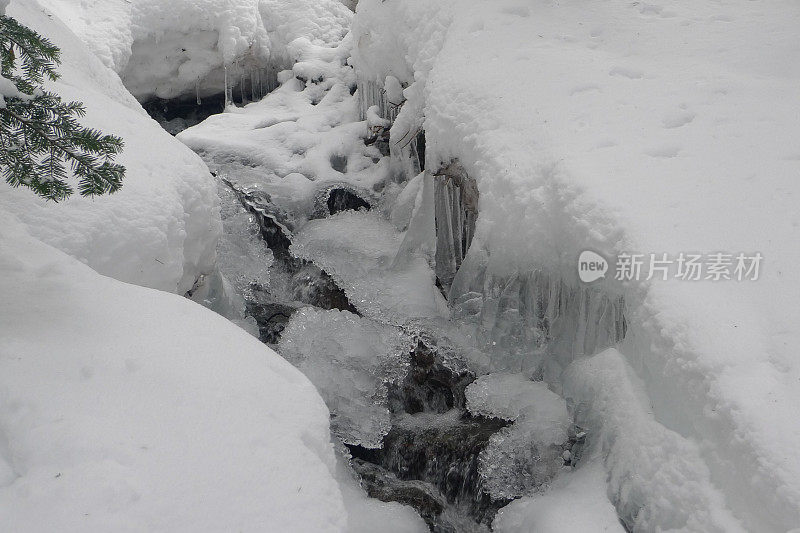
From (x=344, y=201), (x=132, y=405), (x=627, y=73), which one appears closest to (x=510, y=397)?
(x=627, y=73)

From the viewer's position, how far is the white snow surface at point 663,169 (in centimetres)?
265

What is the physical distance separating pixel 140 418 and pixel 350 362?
2.60m

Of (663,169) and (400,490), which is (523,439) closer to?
(400,490)

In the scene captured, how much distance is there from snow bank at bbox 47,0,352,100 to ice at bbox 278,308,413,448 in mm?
5395

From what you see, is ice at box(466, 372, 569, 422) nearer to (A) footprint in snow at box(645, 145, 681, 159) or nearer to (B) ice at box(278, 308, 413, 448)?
(B) ice at box(278, 308, 413, 448)

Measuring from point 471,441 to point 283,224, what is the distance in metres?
3.40

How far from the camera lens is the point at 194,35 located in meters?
9.57

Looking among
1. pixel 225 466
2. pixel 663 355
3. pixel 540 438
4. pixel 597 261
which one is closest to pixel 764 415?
pixel 663 355

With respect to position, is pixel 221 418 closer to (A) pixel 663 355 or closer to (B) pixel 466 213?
(A) pixel 663 355

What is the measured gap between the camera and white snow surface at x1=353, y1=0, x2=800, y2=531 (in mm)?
2646

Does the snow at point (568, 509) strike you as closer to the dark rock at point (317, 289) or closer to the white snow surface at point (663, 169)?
the white snow surface at point (663, 169)

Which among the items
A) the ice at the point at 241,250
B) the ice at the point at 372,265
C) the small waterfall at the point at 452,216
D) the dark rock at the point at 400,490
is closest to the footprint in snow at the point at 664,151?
the small waterfall at the point at 452,216

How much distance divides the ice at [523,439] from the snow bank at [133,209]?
2.00 metres

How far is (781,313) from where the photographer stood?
9.43ft
